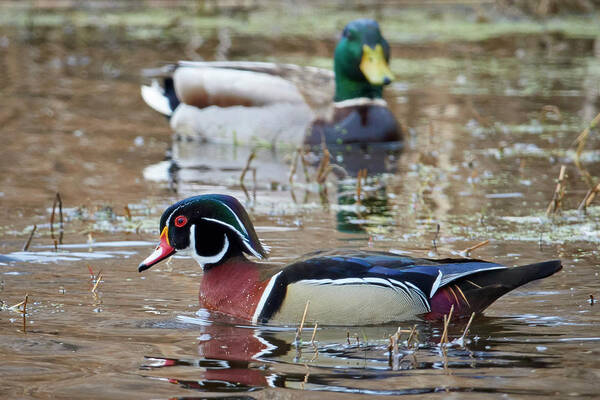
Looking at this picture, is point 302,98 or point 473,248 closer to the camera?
point 473,248

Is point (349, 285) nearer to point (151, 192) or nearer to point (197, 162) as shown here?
point (151, 192)

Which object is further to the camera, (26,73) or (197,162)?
(26,73)

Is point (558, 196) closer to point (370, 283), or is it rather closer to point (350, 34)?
point (370, 283)

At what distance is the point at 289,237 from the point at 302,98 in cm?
424

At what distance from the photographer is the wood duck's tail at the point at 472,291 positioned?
5906 millimetres

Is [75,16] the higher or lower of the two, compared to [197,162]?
higher

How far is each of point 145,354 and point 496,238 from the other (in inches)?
123

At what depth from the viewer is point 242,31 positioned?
20688mm

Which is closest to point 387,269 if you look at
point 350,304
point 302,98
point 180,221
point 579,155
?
point 350,304

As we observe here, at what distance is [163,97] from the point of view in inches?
520

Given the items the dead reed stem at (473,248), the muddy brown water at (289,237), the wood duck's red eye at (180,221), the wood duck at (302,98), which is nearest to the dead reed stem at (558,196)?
the muddy brown water at (289,237)

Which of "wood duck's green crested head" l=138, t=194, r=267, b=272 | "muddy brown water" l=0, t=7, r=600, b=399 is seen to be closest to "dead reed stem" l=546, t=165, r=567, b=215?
"muddy brown water" l=0, t=7, r=600, b=399

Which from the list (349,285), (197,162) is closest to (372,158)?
(197,162)

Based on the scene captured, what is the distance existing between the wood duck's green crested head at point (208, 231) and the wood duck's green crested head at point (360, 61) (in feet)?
19.5
